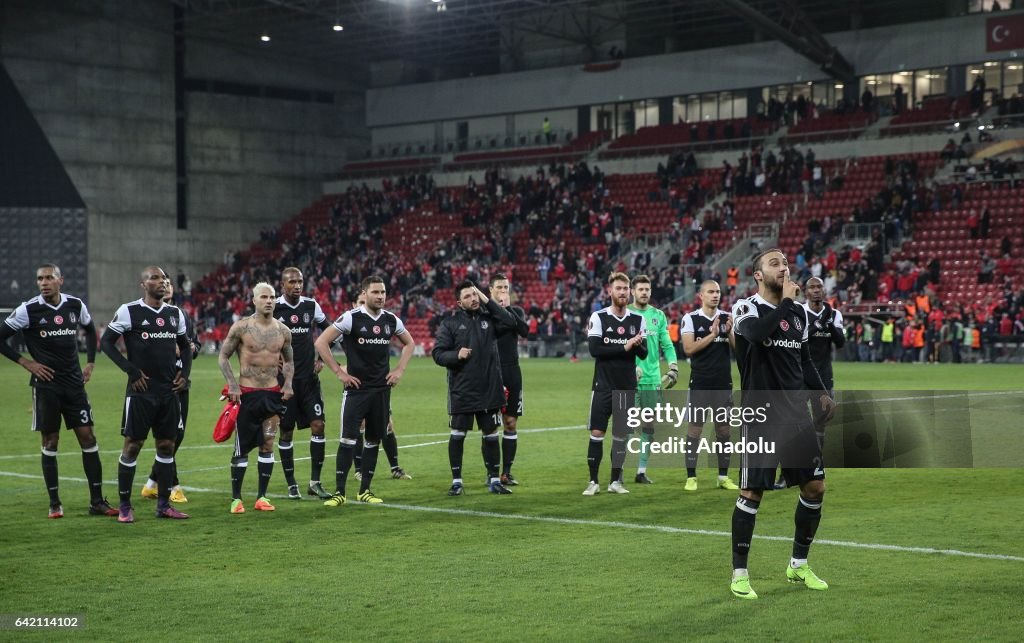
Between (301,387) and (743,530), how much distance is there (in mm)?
6346

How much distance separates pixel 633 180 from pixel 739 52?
23.3 feet

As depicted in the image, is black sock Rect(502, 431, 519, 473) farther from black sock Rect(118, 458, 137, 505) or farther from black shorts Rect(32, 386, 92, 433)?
black shorts Rect(32, 386, 92, 433)

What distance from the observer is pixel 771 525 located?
11289 millimetres

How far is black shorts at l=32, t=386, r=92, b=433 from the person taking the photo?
12.0 metres

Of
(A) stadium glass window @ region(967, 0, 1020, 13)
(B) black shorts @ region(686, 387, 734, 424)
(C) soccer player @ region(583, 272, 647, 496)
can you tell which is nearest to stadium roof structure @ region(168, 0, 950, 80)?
(A) stadium glass window @ region(967, 0, 1020, 13)

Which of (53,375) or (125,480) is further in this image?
(53,375)

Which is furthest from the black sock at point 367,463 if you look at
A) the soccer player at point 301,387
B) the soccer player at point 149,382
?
the soccer player at point 149,382

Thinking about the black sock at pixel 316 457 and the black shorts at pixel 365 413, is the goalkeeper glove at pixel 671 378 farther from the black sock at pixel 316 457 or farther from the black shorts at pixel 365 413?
the black sock at pixel 316 457

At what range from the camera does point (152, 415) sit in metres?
11.9

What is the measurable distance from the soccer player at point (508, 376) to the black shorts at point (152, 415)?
3.61 meters

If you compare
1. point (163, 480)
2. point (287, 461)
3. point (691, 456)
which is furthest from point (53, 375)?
point (691, 456)

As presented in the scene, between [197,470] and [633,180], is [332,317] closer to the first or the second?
[633,180]

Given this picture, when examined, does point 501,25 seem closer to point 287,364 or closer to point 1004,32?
point 1004,32

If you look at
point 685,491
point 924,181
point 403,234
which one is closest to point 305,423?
point 685,491
